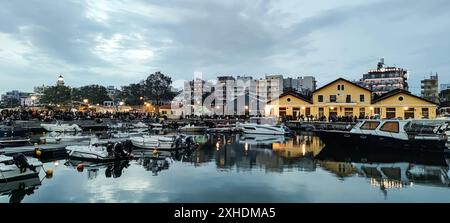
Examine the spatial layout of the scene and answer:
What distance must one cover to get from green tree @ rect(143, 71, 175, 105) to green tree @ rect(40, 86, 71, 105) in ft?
65.6

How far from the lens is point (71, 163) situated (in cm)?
2144

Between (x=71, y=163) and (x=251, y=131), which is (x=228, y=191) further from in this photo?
(x=251, y=131)

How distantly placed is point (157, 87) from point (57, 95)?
25.3 metres

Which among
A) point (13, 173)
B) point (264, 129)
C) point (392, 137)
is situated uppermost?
point (264, 129)

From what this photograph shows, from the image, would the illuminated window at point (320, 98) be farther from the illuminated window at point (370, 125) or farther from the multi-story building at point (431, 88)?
the multi-story building at point (431, 88)

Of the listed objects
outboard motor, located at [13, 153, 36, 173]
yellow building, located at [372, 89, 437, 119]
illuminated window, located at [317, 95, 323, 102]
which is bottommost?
outboard motor, located at [13, 153, 36, 173]

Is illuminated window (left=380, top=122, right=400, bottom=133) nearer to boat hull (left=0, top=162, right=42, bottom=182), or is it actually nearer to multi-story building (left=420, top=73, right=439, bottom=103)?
boat hull (left=0, top=162, right=42, bottom=182)

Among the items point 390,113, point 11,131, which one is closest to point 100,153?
point 11,131

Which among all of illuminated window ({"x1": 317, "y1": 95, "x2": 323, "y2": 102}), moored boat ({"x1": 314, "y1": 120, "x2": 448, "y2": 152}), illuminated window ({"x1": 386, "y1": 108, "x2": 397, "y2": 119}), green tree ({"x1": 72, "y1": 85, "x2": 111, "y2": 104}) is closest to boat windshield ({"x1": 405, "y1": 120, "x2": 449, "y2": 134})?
moored boat ({"x1": 314, "y1": 120, "x2": 448, "y2": 152})

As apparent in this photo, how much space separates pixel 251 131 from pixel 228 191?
103 ft

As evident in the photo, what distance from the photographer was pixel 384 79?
11162 centimetres

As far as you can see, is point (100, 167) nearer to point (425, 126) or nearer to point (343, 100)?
point (425, 126)

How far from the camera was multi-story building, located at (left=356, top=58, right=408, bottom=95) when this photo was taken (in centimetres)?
10796

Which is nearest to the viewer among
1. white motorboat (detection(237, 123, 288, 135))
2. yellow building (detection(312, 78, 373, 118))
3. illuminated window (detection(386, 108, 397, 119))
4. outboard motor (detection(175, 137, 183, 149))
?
outboard motor (detection(175, 137, 183, 149))
